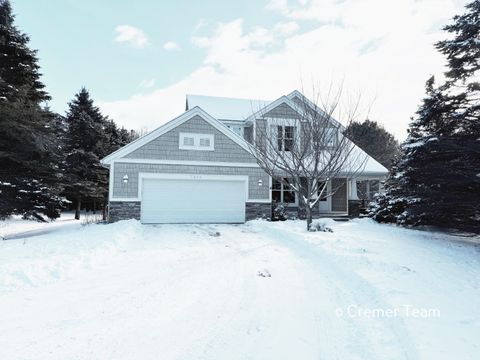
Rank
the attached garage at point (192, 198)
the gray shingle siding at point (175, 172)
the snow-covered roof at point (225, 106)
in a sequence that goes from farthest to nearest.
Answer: the snow-covered roof at point (225, 106) → the attached garage at point (192, 198) → the gray shingle siding at point (175, 172)

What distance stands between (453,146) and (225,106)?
13776 mm

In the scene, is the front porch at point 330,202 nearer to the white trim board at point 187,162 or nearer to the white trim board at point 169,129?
A: the white trim board at point 187,162

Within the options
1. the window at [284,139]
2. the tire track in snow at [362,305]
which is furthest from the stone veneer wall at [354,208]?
the tire track in snow at [362,305]

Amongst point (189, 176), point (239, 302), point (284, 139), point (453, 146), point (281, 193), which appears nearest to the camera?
point (239, 302)

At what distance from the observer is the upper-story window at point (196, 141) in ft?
48.5

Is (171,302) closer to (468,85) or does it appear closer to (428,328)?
(428,328)

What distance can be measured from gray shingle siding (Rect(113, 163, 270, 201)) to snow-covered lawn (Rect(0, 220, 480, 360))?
5961 millimetres

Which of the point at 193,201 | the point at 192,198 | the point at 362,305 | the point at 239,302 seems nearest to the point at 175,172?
the point at 192,198

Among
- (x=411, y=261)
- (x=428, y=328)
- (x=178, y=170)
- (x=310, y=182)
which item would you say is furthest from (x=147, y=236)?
(x=428, y=328)

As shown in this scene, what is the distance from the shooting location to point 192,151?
14.8 meters

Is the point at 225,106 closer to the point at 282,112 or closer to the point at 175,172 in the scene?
the point at 282,112

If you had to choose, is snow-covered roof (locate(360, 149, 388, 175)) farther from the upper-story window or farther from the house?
the upper-story window

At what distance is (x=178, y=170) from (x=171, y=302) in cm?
1050

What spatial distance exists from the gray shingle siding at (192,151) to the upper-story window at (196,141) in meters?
0.15
